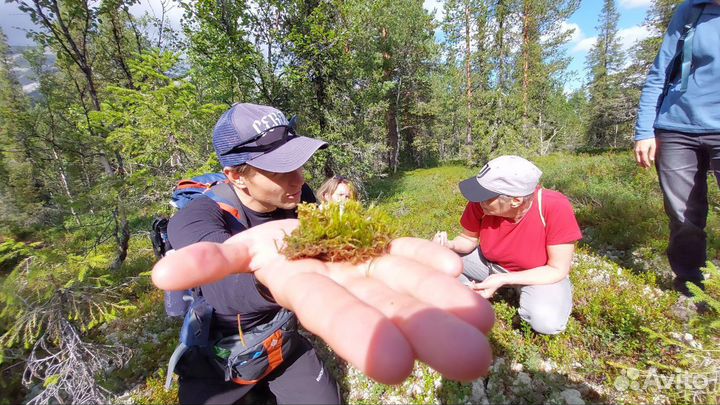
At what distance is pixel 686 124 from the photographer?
3020 millimetres

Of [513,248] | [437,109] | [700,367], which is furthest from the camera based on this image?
[437,109]

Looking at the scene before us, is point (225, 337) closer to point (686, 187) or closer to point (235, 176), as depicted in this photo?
point (235, 176)

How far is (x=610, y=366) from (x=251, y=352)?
3439 millimetres

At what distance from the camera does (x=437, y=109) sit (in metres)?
25.0

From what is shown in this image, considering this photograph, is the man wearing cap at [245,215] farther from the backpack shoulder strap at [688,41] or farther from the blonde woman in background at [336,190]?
the backpack shoulder strap at [688,41]

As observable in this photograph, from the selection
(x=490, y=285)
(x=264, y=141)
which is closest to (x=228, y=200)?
(x=264, y=141)

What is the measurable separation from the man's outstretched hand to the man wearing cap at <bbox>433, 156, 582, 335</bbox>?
66.2 inches

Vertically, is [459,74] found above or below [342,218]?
above

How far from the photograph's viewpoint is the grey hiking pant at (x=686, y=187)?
10.2ft

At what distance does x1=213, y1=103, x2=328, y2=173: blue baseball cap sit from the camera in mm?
2369

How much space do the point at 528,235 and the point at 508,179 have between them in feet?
2.78

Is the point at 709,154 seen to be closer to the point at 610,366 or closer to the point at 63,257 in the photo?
the point at 610,366

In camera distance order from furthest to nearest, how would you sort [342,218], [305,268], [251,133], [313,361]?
1. [313,361]
2. [251,133]
3. [342,218]
4. [305,268]

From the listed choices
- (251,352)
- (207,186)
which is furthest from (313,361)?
(207,186)
